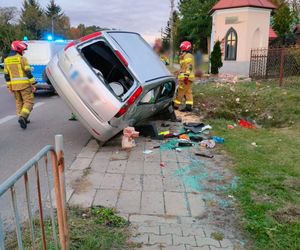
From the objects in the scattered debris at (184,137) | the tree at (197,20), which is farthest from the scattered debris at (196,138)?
the tree at (197,20)

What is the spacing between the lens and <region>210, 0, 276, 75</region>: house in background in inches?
738

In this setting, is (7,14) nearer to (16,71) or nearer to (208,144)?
(16,71)

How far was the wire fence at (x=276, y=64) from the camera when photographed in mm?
13953

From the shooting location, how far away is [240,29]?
19.0 metres

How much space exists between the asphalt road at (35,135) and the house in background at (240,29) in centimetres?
1158

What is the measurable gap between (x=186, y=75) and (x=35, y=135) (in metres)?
3.97

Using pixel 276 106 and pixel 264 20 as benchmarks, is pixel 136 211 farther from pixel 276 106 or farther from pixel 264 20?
pixel 264 20

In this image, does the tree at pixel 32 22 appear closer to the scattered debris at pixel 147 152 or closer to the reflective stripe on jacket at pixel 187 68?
the reflective stripe on jacket at pixel 187 68

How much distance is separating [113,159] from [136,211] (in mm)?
1797

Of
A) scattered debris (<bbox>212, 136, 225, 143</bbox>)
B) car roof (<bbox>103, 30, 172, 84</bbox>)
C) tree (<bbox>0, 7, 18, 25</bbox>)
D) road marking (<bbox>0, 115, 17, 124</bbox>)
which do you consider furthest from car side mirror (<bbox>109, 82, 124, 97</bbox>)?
tree (<bbox>0, 7, 18, 25</bbox>)

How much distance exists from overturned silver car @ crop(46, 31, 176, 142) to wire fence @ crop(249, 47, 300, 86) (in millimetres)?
8290

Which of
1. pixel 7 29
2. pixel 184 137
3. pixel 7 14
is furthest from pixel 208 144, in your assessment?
pixel 7 14

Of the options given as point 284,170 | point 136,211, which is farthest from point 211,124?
point 136,211

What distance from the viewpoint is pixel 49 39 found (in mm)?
13828
